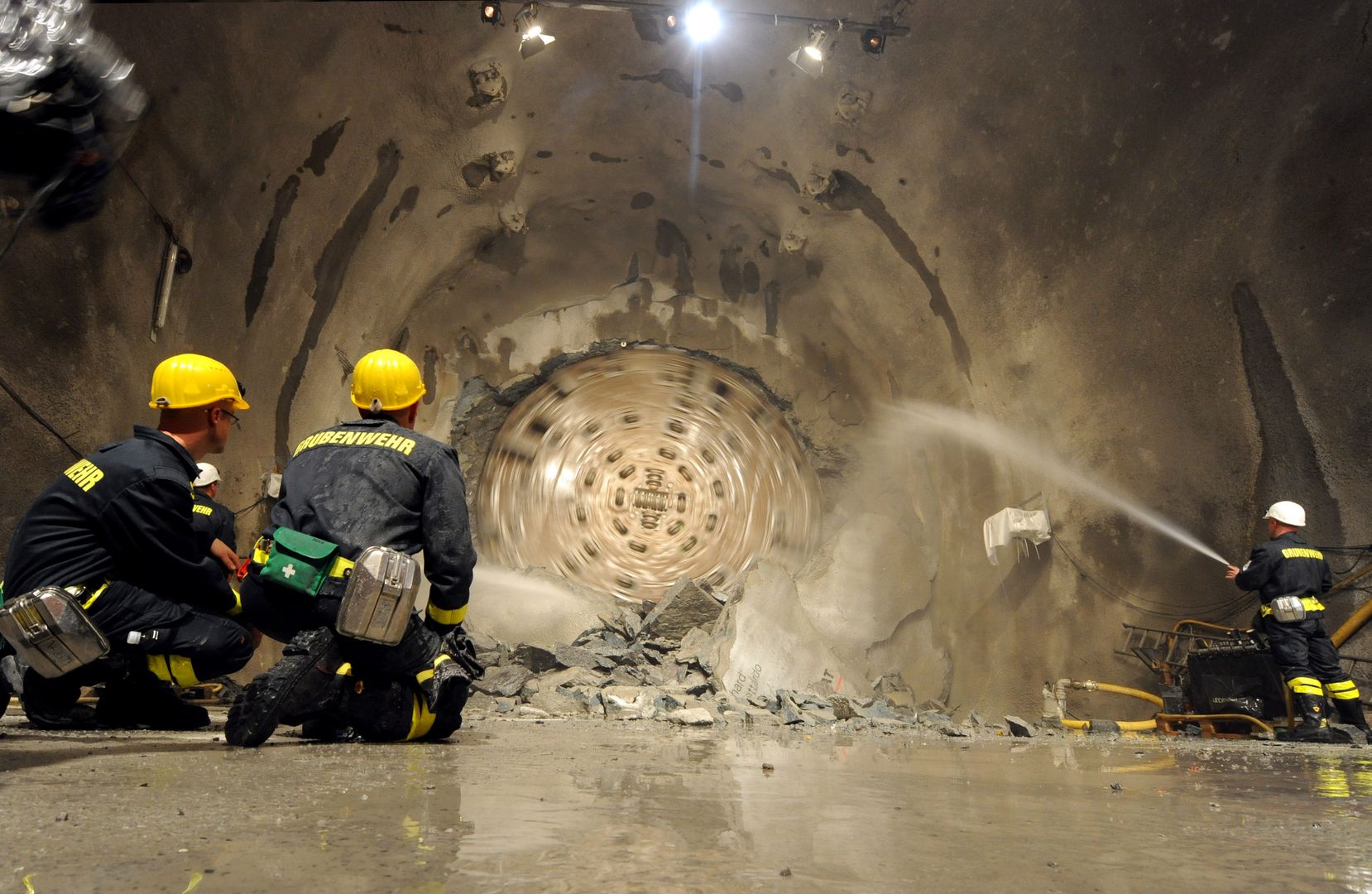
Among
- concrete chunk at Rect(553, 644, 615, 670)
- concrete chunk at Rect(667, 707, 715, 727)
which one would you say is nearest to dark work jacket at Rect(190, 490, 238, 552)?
concrete chunk at Rect(667, 707, 715, 727)

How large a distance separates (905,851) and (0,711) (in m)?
2.93

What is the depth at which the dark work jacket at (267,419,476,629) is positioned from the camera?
Answer: 8.73 feet

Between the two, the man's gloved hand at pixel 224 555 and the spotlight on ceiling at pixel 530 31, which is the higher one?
the spotlight on ceiling at pixel 530 31

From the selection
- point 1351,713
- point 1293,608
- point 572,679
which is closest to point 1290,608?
point 1293,608

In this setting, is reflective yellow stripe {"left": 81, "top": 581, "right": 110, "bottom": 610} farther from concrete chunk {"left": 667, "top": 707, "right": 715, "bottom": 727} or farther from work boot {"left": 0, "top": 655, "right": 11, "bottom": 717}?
concrete chunk {"left": 667, "top": 707, "right": 715, "bottom": 727}

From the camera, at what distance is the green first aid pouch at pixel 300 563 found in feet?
8.36

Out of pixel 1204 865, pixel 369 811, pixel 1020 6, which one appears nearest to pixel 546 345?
pixel 1020 6

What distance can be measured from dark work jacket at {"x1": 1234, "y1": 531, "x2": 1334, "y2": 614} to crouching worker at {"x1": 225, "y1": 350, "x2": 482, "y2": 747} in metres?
4.07

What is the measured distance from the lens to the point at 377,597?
2.45m

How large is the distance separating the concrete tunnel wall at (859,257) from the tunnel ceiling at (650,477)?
0.96 ft

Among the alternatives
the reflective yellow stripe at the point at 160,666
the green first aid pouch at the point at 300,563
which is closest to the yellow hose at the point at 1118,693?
the green first aid pouch at the point at 300,563

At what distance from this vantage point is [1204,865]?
1361 mm

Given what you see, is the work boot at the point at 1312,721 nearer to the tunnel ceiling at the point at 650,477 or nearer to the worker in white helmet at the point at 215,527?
the tunnel ceiling at the point at 650,477

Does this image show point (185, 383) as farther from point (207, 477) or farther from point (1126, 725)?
point (1126, 725)
